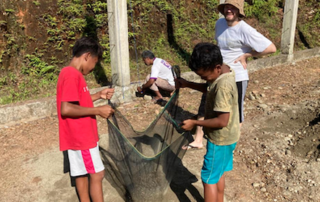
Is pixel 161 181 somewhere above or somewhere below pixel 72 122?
below

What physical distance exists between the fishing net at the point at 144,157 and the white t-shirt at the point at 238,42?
76 centimetres

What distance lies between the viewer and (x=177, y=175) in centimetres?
307

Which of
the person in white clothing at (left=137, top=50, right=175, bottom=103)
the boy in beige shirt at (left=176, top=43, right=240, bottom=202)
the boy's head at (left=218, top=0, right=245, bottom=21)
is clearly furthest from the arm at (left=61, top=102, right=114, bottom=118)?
the person in white clothing at (left=137, top=50, right=175, bottom=103)

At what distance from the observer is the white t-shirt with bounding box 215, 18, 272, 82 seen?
9.53 feet

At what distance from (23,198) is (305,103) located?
4.46m

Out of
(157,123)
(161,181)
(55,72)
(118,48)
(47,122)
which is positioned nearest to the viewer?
(161,181)

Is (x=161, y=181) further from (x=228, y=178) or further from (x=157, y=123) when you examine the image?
(x=228, y=178)

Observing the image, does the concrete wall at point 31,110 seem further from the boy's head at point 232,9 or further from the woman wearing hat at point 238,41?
the boy's head at point 232,9

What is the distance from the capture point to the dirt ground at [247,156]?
110 inches

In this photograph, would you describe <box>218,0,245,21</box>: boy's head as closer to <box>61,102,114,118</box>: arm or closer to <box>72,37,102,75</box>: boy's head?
<box>72,37,102,75</box>: boy's head

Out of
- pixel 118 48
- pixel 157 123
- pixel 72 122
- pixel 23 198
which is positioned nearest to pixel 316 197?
pixel 157 123

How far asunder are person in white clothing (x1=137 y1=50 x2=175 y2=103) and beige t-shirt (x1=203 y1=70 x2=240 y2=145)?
2.93 meters

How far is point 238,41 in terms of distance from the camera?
9.87 feet

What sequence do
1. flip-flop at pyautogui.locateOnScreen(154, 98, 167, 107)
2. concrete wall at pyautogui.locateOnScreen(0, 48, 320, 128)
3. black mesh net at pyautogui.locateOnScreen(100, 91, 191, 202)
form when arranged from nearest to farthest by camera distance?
black mesh net at pyautogui.locateOnScreen(100, 91, 191, 202), concrete wall at pyautogui.locateOnScreen(0, 48, 320, 128), flip-flop at pyautogui.locateOnScreen(154, 98, 167, 107)
